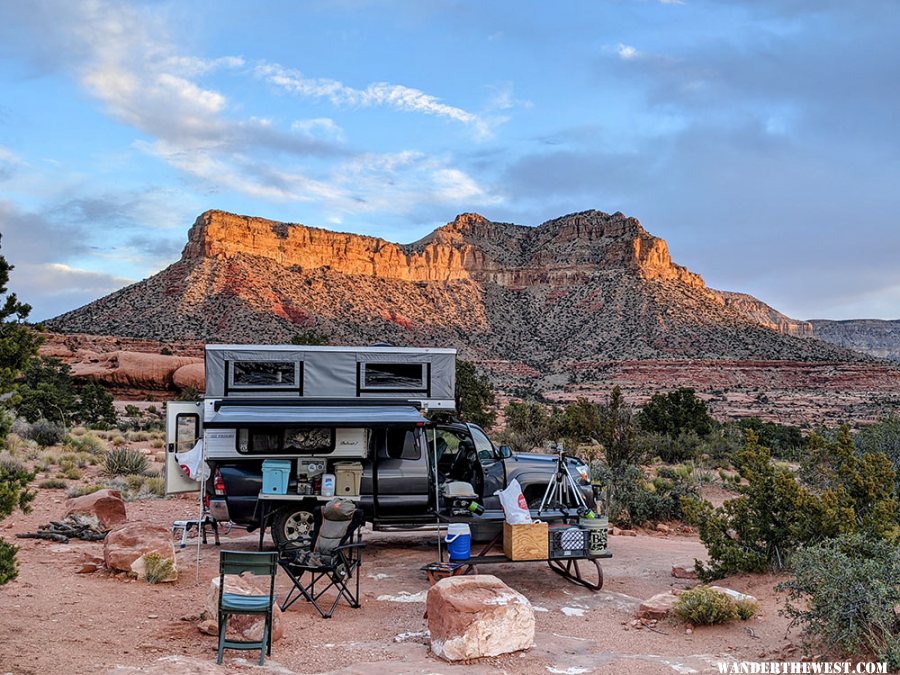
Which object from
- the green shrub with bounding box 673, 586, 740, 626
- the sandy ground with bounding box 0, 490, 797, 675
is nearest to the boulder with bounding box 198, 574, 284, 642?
the sandy ground with bounding box 0, 490, 797, 675

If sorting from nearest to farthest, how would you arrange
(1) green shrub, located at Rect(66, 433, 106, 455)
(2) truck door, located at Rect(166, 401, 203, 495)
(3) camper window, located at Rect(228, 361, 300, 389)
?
(2) truck door, located at Rect(166, 401, 203, 495) → (3) camper window, located at Rect(228, 361, 300, 389) → (1) green shrub, located at Rect(66, 433, 106, 455)

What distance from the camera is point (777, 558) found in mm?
9078

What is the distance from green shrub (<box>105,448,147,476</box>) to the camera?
1777cm

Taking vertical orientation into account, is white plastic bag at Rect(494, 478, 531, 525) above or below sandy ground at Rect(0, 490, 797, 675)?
above

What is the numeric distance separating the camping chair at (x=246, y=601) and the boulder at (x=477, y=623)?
1.49 meters

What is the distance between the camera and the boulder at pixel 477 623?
20.3 ft

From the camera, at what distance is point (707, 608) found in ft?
23.7

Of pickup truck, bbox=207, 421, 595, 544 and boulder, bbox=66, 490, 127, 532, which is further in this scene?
boulder, bbox=66, 490, 127, 532

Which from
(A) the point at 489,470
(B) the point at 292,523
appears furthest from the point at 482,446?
(B) the point at 292,523

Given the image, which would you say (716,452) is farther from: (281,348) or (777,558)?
(281,348)

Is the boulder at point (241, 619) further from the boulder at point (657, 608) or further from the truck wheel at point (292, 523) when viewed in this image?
the boulder at point (657, 608)

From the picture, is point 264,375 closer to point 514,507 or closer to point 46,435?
point 514,507

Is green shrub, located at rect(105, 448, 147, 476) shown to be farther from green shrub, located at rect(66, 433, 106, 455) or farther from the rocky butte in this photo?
the rocky butte

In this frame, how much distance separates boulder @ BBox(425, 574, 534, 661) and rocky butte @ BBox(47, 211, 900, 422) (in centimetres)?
6187
